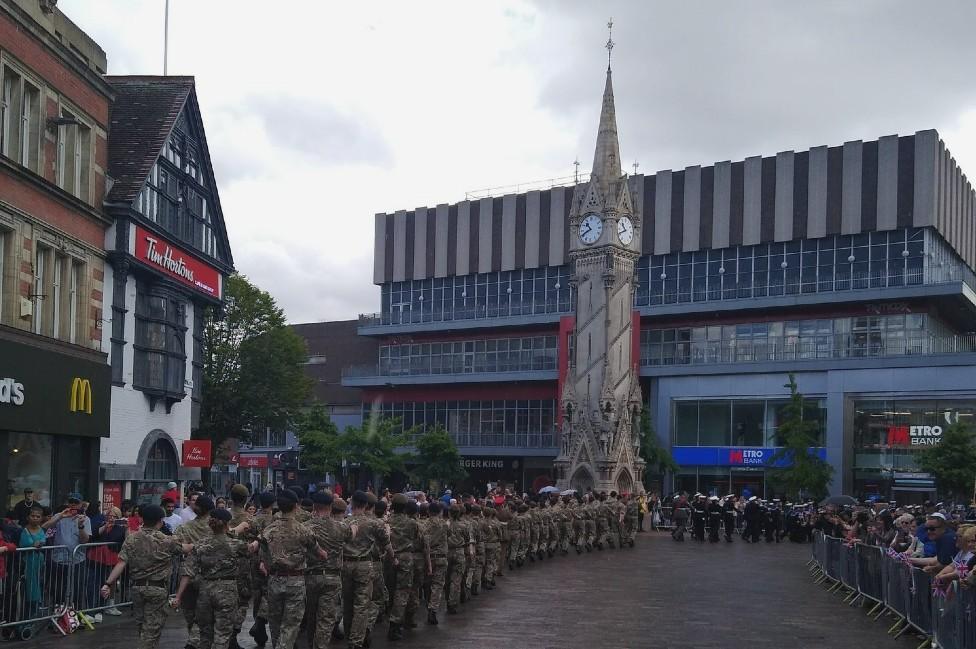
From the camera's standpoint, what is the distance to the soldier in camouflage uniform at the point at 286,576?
41.4ft

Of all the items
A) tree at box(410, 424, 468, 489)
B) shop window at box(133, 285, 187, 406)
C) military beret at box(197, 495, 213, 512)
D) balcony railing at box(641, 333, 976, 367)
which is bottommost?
tree at box(410, 424, 468, 489)

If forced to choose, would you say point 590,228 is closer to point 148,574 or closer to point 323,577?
point 323,577

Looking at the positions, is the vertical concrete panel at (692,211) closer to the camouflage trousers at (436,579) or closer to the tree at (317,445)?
the tree at (317,445)

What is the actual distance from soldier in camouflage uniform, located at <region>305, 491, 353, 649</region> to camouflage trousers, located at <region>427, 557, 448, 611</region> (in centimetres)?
402

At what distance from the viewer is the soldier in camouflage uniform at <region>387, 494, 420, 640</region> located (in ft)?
52.2

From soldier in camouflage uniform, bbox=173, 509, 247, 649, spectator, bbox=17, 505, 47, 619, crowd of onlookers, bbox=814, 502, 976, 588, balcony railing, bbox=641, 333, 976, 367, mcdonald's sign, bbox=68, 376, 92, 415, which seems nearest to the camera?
soldier in camouflage uniform, bbox=173, 509, 247, 649

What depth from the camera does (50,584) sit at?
52.0 feet

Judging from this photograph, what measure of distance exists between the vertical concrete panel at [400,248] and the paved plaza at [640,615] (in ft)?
176

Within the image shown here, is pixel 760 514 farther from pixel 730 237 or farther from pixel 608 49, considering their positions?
pixel 730 237

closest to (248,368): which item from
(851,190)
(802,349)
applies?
(802,349)

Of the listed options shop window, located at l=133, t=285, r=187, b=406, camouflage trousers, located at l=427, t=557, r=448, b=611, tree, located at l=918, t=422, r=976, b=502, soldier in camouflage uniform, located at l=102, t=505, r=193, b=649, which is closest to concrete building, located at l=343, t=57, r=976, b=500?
tree, located at l=918, t=422, r=976, b=502

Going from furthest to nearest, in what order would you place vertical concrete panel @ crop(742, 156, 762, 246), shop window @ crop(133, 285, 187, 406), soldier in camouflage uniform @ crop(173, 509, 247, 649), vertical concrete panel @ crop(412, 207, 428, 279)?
vertical concrete panel @ crop(412, 207, 428, 279) < vertical concrete panel @ crop(742, 156, 762, 246) < shop window @ crop(133, 285, 187, 406) < soldier in camouflage uniform @ crop(173, 509, 247, 649)

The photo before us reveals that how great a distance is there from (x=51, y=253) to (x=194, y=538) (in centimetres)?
1531

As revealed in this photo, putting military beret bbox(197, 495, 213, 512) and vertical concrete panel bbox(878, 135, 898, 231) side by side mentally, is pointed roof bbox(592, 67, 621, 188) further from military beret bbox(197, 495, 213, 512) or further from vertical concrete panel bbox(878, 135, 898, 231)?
military beret bbox(197, 495, 213, 512)
